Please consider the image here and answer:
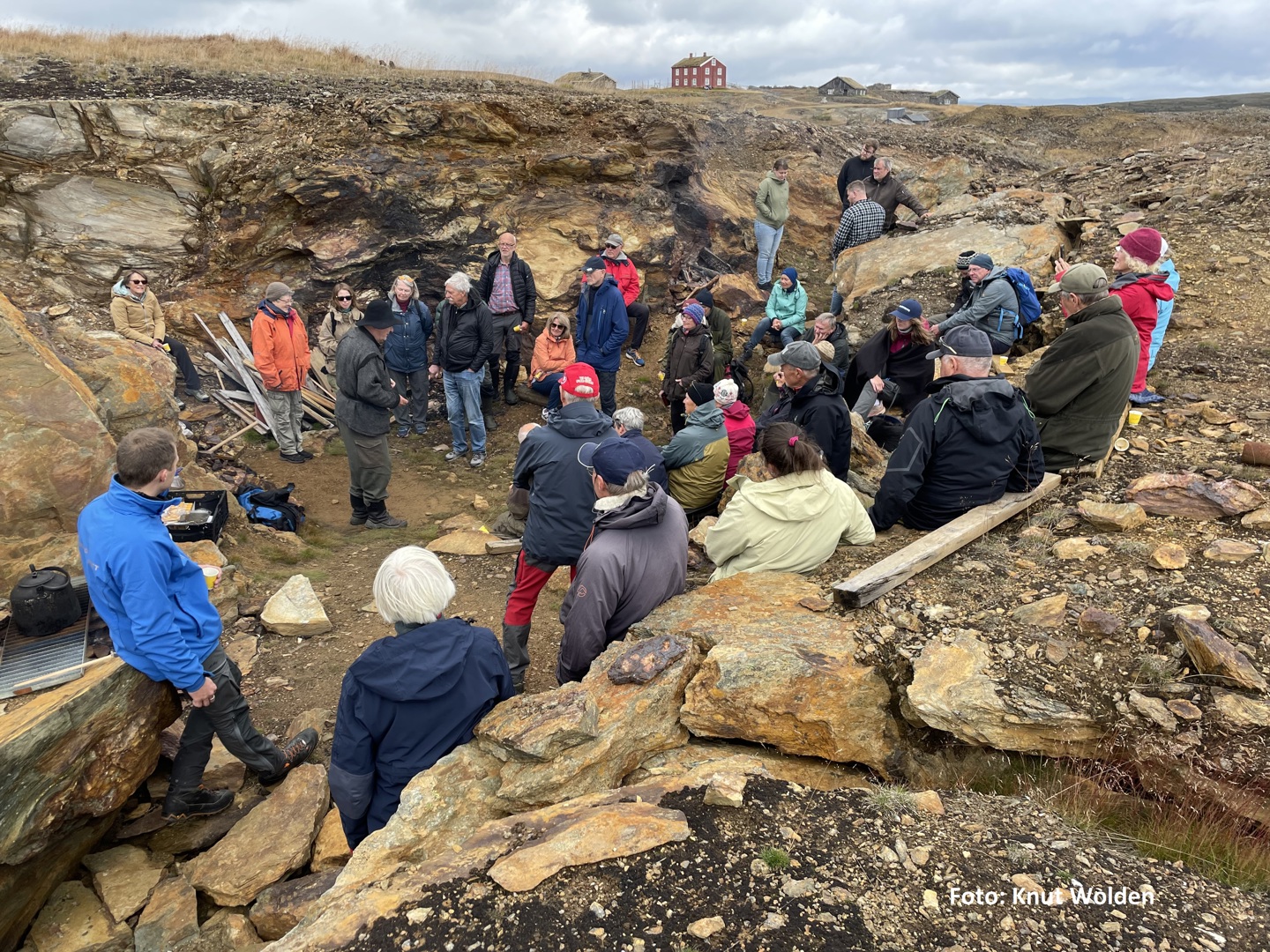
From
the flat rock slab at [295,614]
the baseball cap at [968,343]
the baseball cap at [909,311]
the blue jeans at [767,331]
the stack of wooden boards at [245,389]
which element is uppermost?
the baseball cap at [968,343]

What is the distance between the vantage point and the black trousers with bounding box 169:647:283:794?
4.25 metres

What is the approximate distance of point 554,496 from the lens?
4863mm

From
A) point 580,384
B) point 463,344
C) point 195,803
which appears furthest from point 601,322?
point 195,803

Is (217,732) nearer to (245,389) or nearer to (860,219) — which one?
(245,389)

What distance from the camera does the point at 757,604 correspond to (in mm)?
4582

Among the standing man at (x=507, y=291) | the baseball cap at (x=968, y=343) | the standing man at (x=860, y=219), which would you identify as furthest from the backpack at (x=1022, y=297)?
the standing man at (x=507, y=291)

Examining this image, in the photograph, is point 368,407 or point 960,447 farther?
point 368,407

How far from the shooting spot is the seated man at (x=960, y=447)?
4.91m

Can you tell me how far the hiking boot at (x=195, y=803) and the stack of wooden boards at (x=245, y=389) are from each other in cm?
695

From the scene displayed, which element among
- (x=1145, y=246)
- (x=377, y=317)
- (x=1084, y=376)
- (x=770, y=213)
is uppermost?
(x=770, y=213)

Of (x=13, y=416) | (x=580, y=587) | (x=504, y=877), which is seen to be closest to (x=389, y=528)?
(x=13, y=416)

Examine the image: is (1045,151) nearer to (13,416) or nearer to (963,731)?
(963,731)

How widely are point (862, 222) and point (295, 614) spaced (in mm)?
11510

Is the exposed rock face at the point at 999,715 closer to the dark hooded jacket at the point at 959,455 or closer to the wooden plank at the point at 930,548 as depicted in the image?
the wooden plank at the point at 930,548
